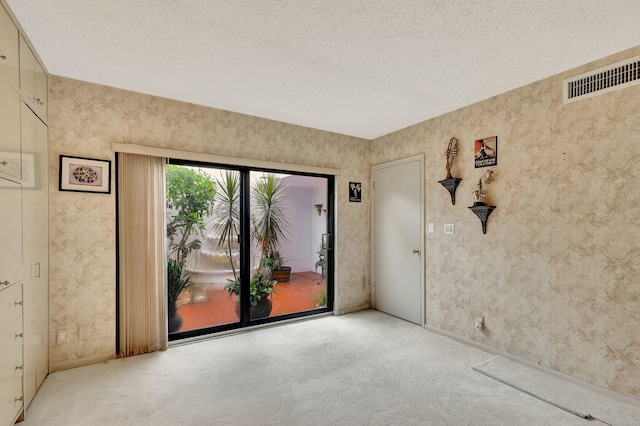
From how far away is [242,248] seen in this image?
368 centimetres

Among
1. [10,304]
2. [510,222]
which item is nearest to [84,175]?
[10,304]

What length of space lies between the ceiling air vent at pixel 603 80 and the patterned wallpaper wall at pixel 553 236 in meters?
0.05

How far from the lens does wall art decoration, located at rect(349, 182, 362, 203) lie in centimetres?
451

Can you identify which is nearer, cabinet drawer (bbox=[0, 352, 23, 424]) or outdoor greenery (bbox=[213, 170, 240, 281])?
cabinet drawer (bbox=[0, 352, 23, 424])

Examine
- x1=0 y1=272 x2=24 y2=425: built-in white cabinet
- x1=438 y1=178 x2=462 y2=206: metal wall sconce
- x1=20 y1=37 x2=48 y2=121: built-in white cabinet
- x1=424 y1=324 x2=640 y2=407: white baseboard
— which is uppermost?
x1=20 y1=37 x2=48 y2=121: built-in white cabinet

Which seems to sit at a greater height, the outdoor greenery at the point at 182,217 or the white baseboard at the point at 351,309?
the outdoor greenery at the point at 182,217

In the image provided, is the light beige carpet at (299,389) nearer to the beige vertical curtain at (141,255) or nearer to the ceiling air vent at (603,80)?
the beige vertical curtain at (141,255)

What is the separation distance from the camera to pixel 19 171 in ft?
6.64

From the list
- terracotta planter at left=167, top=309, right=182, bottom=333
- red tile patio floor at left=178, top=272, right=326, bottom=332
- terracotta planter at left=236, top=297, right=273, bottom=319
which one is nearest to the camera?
terracotta planter at left=167, top=309, right=182, bottom=333

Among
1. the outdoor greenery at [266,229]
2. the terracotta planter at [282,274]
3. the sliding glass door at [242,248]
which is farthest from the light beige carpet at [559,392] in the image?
the outdoor greenery at [266,229]

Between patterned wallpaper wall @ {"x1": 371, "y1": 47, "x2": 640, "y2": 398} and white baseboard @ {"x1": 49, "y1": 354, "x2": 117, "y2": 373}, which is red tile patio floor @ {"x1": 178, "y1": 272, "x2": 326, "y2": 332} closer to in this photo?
white baseboard @ {"x1": 49, "y1": 354, "x2": 117, "y2": 373}

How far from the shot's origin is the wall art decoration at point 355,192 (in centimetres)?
451

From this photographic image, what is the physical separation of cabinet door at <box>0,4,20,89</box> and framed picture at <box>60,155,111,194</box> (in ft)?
3.03

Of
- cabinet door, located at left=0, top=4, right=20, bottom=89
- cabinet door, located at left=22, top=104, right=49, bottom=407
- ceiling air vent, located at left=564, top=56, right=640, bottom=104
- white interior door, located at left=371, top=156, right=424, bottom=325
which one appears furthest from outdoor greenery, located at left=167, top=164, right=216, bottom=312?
ceiling air vent, located at left=564, top=56, right=640, bottom=104
